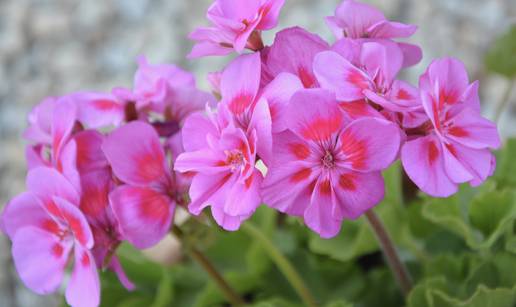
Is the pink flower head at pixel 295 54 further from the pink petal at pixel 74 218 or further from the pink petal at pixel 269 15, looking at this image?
the pink petal at pixel 74 218

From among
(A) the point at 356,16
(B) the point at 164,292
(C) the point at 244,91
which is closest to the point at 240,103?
(C) the point at 244,91

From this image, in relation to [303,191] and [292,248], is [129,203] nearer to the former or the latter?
[303,191]

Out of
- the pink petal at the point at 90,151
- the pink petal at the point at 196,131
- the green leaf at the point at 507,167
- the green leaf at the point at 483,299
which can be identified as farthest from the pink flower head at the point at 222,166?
the green leaf at the point at 507,167

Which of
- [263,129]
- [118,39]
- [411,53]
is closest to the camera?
[263,129]

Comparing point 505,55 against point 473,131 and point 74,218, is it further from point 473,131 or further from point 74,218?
point 74,218

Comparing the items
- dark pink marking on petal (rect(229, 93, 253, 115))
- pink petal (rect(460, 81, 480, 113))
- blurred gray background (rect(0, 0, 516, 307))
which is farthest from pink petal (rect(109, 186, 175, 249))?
blurred gray background (rect(0, 0, 516, 307))
